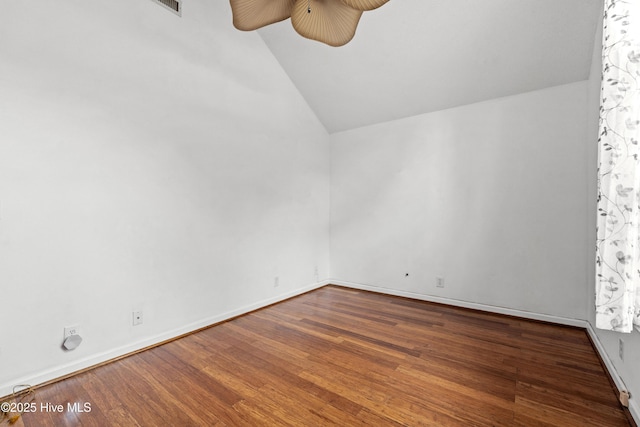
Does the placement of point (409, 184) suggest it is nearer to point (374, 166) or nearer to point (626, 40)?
point (374, 166)

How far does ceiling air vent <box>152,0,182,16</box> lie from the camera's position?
251cm

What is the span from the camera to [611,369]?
1889 mm

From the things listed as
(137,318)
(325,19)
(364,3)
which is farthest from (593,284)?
(137,318)

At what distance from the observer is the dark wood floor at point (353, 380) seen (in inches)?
60.9

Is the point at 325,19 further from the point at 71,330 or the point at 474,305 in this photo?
the point at 474,305

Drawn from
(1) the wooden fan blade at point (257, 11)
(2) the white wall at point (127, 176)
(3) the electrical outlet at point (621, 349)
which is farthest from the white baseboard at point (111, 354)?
(3) the electrical outlet at point (621, 349)

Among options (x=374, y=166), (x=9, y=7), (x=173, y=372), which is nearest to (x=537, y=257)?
(x=374, y=166)

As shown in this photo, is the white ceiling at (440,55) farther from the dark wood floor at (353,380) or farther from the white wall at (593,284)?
the dark wood floor at (353,380)

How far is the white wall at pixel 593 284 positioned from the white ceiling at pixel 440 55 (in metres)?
0.29

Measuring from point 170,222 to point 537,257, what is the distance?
358cm

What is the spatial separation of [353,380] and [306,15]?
2.23 m

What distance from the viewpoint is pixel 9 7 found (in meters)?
1.77

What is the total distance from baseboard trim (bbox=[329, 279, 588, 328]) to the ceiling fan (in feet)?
10.0

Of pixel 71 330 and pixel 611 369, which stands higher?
pixel 71 330
